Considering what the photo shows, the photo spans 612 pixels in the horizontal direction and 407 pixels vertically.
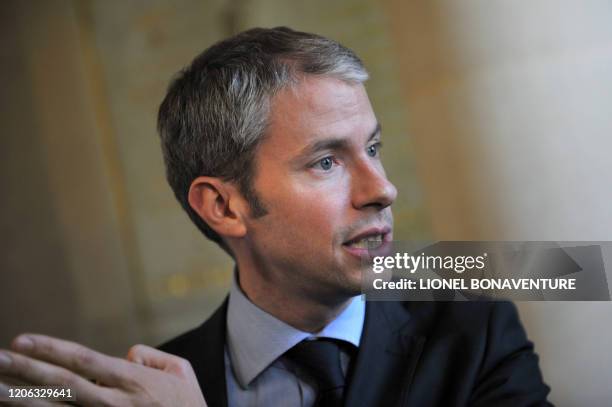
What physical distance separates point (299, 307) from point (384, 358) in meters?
0.23

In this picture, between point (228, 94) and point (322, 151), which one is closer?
point (322, 151)

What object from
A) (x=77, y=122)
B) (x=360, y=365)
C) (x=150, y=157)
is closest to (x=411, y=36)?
(x=360, y=365)

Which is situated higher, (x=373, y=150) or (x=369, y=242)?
(x=373, y=150)

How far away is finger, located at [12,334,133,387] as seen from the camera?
3.76 feet

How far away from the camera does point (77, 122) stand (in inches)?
175

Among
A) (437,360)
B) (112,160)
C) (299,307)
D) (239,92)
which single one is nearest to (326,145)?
(239,92)

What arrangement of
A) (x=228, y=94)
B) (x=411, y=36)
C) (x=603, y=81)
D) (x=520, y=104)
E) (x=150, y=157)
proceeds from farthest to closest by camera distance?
1. (x=150, y=157)
2. (x=411, y=36)
3. (x=520, y=104)
4. (x=603, y=81)
5. (x=228, y=94)

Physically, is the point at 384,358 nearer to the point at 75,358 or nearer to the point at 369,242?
the point at 369,242

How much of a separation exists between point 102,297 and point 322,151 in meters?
3.27

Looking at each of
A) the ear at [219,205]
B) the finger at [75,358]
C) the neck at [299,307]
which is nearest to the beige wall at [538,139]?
the neck at [299,307]

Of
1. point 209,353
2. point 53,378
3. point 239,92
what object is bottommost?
point 53,378

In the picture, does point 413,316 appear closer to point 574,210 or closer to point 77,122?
point 574,210

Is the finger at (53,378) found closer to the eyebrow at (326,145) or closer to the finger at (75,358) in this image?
the finger at (75,358)

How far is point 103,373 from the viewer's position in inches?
48.2
